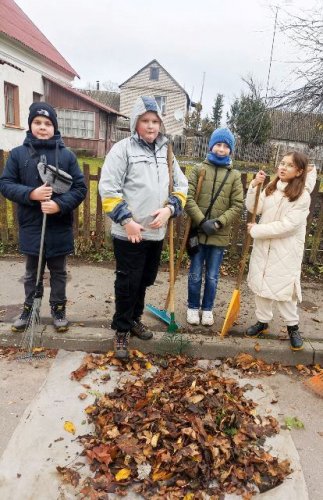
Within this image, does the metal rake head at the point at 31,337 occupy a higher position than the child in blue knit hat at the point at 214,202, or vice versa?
the child in blue knit hat at the point at 214,202

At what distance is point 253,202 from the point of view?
343 centimetres

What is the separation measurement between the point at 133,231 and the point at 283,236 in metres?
1.39

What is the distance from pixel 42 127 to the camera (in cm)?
296

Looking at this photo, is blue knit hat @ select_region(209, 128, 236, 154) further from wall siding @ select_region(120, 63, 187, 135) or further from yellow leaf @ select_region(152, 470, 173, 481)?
wall siding @ select_region(120, 63, 187, 135)

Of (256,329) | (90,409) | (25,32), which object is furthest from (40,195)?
(25,32)

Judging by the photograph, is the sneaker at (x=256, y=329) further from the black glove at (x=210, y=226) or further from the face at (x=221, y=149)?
the face at (x=221, y=149)

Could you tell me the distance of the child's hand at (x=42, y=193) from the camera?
2932 mm

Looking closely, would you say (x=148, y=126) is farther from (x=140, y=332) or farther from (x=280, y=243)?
(x=140, y=332)

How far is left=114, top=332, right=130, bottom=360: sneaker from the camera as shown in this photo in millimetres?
3188

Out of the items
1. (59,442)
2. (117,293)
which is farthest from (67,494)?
(117,293)

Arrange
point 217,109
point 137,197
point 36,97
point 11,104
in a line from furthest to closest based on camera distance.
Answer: point 217,109 < point 36,97 < point 11,104 < point 137,197

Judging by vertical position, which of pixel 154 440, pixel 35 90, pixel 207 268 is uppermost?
pixel 35 90

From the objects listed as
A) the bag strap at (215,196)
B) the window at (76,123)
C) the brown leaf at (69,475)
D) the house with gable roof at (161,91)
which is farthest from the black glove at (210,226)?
the house with gable roof at (161,91)

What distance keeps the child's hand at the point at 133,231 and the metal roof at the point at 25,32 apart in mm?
15441
